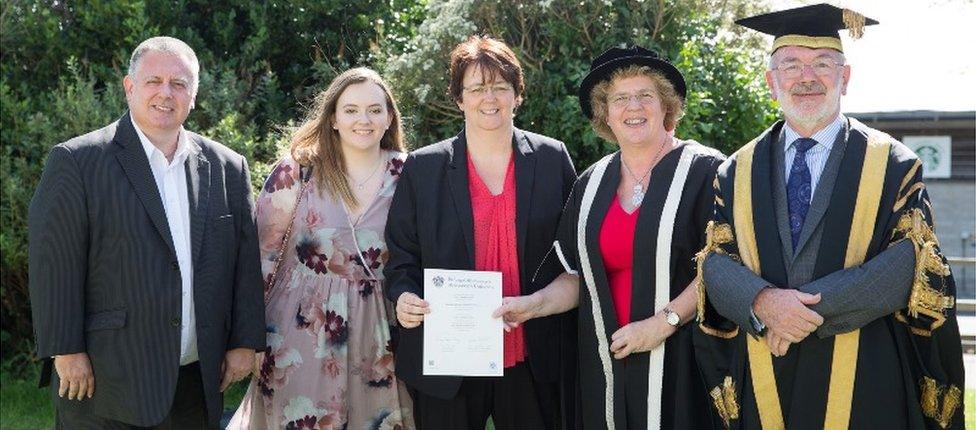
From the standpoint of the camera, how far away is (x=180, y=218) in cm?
445

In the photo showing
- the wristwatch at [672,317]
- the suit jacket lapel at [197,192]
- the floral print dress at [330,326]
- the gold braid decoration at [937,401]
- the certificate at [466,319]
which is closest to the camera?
the gold braid decoration at [937,401]

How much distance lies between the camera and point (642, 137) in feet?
14.4

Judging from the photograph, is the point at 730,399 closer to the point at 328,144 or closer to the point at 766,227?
the point at 766,227

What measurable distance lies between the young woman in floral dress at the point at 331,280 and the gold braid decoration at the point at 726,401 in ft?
5.00

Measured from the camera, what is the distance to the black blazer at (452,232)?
4520mm

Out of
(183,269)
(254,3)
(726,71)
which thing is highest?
(254,3)

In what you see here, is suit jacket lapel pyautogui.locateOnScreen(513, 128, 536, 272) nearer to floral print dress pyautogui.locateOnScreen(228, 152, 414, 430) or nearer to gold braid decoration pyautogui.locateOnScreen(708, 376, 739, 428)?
floral print dress pyautogui.locateOnScreen(228, 152, 414, 430)

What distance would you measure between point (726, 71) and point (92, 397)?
15.6ft

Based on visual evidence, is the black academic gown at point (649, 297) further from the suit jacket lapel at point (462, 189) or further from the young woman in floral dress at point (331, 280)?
the young woman in floral dress at point (331, 280)

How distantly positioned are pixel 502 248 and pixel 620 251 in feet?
1.72

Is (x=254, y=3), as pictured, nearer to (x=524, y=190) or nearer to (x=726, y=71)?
(x=726, y=71)

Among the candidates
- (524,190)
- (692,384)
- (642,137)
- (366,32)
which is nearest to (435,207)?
(524,190)

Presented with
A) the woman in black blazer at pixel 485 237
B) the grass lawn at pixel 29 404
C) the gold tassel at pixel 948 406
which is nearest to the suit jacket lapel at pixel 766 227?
the gold tassel at pixel 948 406

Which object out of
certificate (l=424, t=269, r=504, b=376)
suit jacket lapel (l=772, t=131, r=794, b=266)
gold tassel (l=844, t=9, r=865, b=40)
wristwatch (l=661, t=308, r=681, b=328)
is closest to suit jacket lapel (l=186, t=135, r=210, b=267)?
certificate (l=424, t=269, r=504, b=376)
